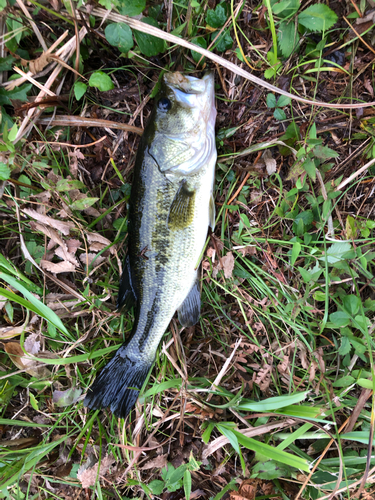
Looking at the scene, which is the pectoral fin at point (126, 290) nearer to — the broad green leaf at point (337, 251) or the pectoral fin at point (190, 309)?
the pectoral fin at point (190, 309)

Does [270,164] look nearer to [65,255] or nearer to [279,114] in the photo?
[279,114]

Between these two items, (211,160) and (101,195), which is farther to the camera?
(101,195)

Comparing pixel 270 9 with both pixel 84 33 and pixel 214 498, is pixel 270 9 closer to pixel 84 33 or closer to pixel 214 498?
pixel 84 33

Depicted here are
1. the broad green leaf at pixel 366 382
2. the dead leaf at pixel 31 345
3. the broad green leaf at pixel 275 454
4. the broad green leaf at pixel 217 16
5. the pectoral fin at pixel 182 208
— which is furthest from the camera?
the dead leaf at pixel 31 345

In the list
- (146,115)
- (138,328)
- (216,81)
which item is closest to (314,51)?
(216,81)

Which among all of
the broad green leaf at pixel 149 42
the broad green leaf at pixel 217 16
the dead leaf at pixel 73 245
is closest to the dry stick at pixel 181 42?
the broad green leaf at pixel 149 42

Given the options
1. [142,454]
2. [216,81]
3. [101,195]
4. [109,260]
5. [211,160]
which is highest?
[216,81]
